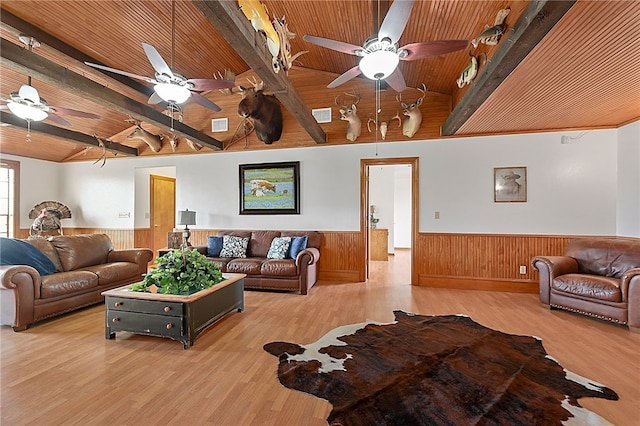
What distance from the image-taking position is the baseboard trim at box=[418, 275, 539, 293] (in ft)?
15.0

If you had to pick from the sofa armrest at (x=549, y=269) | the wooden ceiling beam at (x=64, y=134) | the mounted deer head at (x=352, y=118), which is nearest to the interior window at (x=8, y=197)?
the wooden ceiling beam at (x=64, y=134)

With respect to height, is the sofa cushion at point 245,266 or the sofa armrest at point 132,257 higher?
the sofa armrest at point 132,257

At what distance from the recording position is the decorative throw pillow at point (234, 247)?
16.8ft

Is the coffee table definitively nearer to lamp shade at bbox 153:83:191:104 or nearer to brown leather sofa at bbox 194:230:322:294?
brown leather sofa at bbox 194:230:322:294

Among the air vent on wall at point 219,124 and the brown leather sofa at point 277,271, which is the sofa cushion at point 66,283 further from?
the air vent on wall at point 219,124

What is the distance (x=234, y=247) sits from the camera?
16.9 ft

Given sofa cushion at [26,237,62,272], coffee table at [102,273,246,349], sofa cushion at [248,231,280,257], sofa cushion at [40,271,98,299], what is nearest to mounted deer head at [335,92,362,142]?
sofa cushion at [248,231,280,257]

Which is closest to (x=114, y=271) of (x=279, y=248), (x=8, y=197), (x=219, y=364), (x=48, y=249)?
(x=48, y=249)

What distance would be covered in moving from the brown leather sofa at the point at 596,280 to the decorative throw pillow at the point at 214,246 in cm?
499

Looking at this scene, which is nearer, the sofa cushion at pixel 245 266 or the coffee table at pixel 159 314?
the coffee table at pixel 159 314

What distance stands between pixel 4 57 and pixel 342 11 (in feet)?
11.7

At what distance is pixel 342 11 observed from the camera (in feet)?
11.5

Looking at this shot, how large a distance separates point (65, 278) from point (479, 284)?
5.85 meters

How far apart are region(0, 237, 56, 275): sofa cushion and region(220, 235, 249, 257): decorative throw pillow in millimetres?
2274
